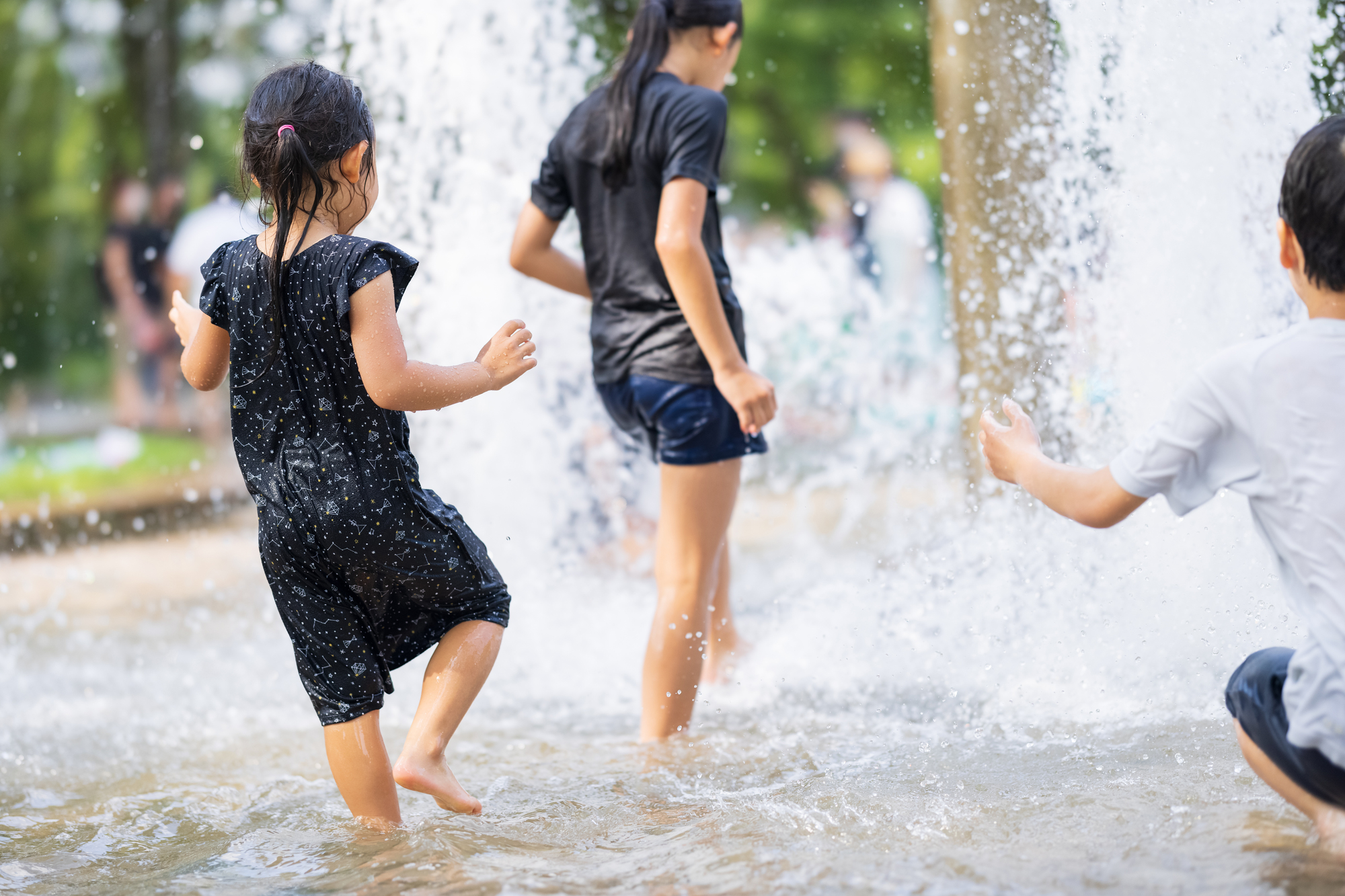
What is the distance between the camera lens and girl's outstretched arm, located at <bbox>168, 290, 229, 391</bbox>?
2.27 m

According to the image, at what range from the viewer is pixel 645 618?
4199 millimetres

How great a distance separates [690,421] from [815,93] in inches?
405

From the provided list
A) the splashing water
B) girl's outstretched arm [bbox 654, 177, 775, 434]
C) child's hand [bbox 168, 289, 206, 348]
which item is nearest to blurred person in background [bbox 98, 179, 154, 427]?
the splashing water

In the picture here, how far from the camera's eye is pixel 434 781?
2.26 meters

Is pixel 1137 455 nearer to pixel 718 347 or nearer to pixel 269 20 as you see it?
pixel 718 347

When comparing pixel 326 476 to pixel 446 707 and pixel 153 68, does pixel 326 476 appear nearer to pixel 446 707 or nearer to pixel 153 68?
pixel 446 707

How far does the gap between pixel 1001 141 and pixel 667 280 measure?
176cm

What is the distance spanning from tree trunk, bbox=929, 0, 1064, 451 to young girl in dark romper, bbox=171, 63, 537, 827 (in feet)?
7.25

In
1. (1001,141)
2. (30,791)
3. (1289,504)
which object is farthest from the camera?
(1001,141)

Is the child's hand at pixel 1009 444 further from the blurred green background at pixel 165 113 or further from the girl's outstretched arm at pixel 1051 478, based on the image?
the blurred green background at pixel 165 113

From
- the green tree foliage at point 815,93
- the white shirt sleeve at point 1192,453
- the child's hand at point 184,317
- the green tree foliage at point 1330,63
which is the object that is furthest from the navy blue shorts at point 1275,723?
the green tree foliage at point 815,93

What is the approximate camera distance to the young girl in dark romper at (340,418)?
7.04 ft

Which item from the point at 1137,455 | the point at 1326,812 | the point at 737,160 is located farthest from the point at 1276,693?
the point at 737,160

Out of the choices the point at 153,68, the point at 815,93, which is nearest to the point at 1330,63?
the point at 815,93
